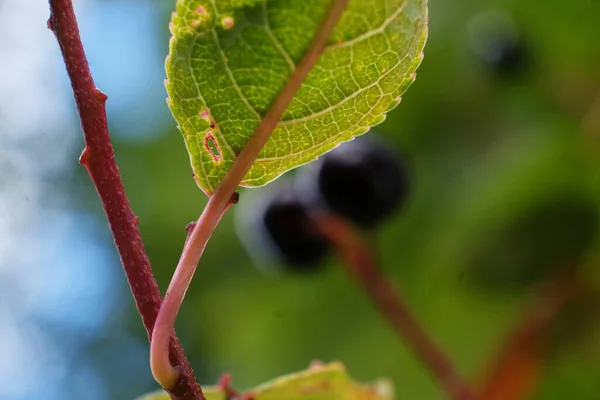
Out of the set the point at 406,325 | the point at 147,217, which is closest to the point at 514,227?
the point at 406,325

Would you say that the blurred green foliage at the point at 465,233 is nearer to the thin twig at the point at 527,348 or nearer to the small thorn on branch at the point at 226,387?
the thin twig at the point at 527,348

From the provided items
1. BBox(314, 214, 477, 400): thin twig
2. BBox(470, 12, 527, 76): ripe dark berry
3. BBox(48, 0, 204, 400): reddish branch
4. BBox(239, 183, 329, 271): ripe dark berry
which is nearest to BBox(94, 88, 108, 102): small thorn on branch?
BBox(48, 0, 204, 400): reddish branch

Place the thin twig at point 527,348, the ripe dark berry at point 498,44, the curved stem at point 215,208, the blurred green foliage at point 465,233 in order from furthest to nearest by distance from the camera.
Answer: the ripe dark berry at point 498,44, the blurred green foliage at point 465,233, the thin twig at point 527,348, the curved stem at point 215,208

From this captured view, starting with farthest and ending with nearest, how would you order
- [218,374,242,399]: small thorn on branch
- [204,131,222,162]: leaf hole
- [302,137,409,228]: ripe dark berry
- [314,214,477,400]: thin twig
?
[302,137,409,228]: ripe dark berry
[314,214,477,400]: thin twig
[218,374,242,399]: small thorn on branch
[204,131,222,162]: leaf hole

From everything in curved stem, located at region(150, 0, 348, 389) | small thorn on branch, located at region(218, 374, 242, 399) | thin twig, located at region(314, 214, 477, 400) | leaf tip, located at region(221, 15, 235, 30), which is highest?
leaf tip, located at region(221, 15, 235, 30)

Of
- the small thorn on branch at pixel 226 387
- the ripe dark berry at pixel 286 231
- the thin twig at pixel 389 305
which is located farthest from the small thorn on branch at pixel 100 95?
the ripe dark berry at pixel 286 231

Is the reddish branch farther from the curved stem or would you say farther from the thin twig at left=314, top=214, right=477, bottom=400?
the thin twig at left=314, top=214, right=477, bottom=400
